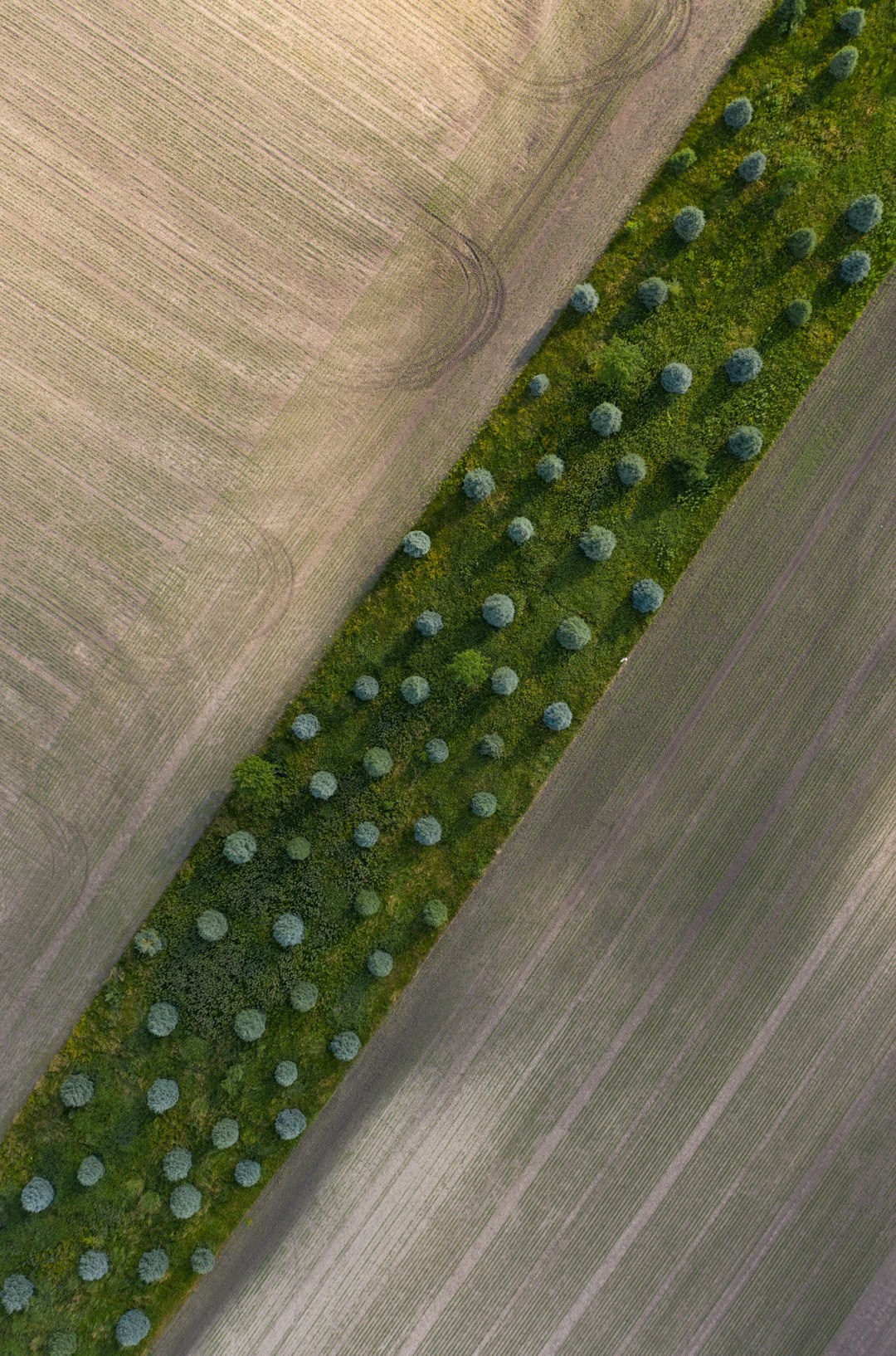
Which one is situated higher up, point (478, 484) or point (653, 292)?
point (653, 292)

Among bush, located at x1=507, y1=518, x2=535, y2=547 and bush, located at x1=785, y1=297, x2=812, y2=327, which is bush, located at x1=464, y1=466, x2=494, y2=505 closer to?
bush, located at x1=507, y1=518, x2=535, y2=547

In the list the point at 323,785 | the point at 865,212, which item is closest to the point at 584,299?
the point at 865,212

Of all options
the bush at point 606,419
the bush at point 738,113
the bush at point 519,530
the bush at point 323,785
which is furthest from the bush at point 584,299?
the bush at point 323,785

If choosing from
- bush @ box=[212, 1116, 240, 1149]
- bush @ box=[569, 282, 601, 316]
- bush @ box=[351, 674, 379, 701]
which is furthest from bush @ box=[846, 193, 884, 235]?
bush @ box=[212, 1116, 240, 1149]

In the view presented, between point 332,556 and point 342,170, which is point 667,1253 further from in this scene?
point 342,170

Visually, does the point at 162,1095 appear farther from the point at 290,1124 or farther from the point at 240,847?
the point at 240,847

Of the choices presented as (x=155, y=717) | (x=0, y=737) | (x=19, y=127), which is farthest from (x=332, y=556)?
(x=19, y=127)
